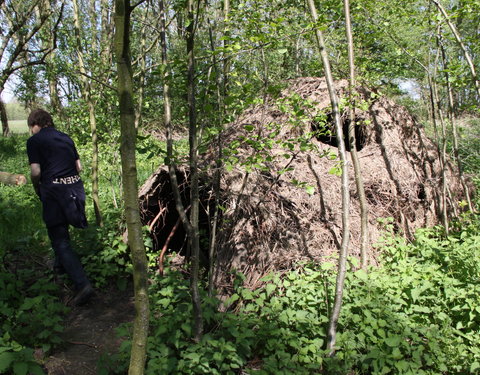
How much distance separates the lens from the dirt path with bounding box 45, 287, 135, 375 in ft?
10.0

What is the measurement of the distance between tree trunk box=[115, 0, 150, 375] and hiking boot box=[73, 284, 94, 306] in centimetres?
275

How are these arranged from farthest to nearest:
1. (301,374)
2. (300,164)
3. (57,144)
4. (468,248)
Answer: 1. (300,164)
2. (468,248)
3. (57,144)
4. (301,374)

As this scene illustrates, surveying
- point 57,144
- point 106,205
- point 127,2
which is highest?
point 127,2

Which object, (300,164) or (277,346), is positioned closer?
(277,346)

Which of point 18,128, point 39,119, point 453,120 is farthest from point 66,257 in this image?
point 18,128

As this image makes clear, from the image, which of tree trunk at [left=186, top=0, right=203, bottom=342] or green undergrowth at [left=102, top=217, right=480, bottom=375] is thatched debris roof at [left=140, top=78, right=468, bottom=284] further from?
green undergrowth at [left=102, top=217, right=480, bottom=375]

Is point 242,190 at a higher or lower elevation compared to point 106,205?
higher

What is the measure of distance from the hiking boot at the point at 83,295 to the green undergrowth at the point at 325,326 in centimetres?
75

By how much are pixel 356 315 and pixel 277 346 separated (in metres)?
0.86

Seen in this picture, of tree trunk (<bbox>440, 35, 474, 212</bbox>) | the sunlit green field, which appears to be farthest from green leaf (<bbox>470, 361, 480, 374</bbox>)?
the sunlit green field

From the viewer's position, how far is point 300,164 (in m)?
5.16

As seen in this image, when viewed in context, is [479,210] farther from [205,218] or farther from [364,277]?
[205,218]

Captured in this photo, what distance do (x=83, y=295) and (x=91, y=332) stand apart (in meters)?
0.52

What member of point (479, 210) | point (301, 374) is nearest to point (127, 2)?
point (301, 374)
